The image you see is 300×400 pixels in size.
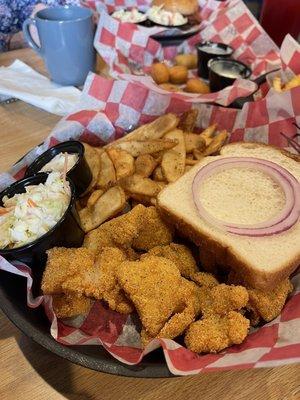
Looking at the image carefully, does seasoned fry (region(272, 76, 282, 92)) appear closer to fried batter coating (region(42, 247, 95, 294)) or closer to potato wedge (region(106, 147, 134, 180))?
potato wedge (region(106, 147, 134, 180))

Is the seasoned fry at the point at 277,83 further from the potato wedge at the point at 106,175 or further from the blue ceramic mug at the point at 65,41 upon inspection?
the blue ceramic mug at the point at 65,41

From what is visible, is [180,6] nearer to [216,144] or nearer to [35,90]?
[35,90]

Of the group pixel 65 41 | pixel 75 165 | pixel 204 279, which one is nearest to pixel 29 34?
pixel 65 41

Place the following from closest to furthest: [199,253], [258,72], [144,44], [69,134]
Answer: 1. [199,253]
2. [69,134]
3. [258,72]
4. [144,44]

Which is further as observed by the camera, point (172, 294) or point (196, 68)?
point (196, 68)

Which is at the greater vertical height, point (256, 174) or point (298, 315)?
point (256, 174)

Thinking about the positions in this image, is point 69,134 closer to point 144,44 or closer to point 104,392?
point 104,392

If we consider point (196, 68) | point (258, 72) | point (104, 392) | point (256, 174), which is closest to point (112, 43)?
point (196, 68)

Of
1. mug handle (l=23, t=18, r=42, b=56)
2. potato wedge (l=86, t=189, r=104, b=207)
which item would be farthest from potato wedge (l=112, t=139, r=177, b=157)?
mug handle (l=23, t=18, r=42, b=56)
